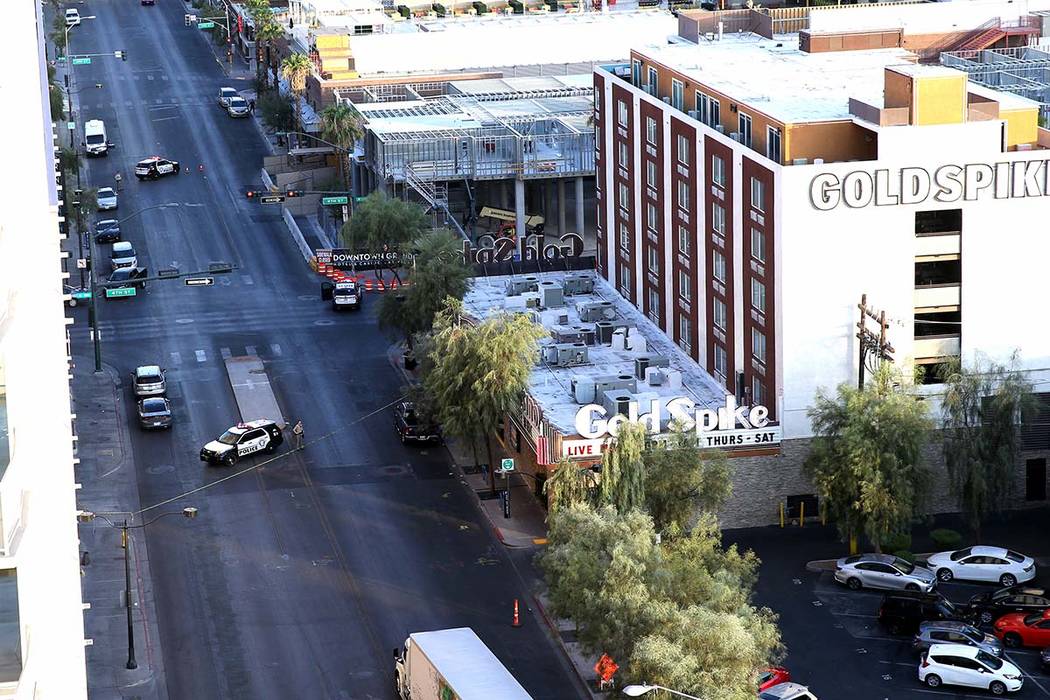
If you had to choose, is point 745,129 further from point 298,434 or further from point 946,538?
point 298,434

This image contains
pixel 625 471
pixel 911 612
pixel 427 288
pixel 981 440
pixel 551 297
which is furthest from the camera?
pixel 551 297

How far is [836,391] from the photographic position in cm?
8081

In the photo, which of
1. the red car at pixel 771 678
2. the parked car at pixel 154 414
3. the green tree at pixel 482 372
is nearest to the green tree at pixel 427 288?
the parked car at pixel 154 414

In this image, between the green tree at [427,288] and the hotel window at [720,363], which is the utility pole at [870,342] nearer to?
the hotel window at [720,363]

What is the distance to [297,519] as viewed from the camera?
83.6 meters

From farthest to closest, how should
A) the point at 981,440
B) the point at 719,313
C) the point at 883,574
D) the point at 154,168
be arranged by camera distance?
the point at 154,168
the point at 719,313
the point at 981,440
the point at 883,574

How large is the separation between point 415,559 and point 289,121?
9413 centimetres

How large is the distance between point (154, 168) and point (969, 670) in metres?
108

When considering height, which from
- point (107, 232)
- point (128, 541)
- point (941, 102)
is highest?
point (941, 102)

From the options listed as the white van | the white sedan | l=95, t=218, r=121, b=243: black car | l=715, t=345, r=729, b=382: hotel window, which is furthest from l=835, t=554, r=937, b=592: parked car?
the white van

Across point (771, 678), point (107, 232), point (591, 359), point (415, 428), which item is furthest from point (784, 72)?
point (107, 232)

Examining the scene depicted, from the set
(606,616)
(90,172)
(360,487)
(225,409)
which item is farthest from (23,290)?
(90,172)

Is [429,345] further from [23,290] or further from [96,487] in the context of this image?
[23,290]

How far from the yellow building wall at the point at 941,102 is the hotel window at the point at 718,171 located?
10.5 m
